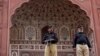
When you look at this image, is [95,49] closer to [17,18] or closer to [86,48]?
[86,48]

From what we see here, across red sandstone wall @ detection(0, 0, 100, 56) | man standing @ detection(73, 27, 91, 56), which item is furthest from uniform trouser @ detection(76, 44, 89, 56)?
red sandstone wall @ detection(0, 0, 100, 56)

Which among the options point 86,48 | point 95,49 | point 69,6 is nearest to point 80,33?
point 86,48

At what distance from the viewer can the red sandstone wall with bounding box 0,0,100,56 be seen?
10.4 metres

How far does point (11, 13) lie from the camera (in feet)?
35.2

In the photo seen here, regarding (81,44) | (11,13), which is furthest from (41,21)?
(81,44)

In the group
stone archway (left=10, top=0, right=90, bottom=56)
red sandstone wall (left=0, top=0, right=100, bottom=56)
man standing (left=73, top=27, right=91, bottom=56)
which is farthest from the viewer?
stone archway (left=10, top=0, right=90, bottom=56)

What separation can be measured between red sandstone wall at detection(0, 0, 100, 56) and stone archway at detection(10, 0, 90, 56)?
0.88 feet

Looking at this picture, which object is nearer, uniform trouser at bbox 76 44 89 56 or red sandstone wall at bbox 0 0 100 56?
uniform trouser at bbox 76 44 89 56

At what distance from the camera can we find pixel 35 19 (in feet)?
39.7

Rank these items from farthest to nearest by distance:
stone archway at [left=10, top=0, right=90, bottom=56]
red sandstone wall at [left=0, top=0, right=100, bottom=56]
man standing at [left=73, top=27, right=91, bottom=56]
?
stone archway at [left=10, top=0, right=90, bottom=56] < red sandstone wall at [left=0, top=0, right=100, bottom=56] < man standing at [left=73, top=27, right=91, bottom=56]

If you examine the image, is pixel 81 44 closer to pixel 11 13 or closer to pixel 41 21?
pixel 11 13

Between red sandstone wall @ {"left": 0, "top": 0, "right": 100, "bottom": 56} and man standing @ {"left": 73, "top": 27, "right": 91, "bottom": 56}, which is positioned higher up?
red sandstone wall @ {"left": 0, "top": 0, "right": 100, "bottom": 56}

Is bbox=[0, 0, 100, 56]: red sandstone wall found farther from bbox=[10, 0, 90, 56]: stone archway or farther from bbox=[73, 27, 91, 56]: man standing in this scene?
bbox=[73, 27, 91, 56]: man standing

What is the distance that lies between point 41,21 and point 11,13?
1.86 m
